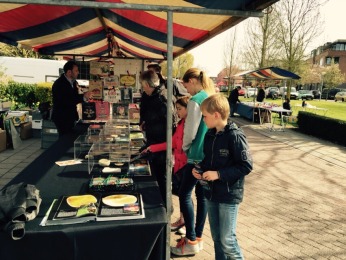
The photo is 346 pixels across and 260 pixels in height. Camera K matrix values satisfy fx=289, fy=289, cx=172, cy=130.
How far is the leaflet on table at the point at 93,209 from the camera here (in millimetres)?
1860

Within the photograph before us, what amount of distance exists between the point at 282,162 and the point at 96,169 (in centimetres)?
580

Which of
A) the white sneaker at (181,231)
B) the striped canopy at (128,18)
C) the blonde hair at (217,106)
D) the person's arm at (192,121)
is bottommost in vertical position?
the white sneaker at (181,231)

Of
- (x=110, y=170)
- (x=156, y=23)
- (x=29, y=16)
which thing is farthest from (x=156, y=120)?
(x=29, y=16)

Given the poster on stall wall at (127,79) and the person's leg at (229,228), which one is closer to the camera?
the person's leg at (229,228)

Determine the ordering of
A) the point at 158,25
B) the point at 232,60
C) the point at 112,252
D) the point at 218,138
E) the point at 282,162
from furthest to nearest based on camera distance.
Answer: the point at 232,60 → the point at 282,162 → the point at 158,25 → the point at 218,138 → the point at 112,252

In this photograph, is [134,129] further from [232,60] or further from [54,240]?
[232,60]

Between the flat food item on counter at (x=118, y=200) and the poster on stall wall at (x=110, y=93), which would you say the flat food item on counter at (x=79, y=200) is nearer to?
the flat food item on counter at (x=118, y=200)

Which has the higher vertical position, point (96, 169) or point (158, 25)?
point (158, 25)

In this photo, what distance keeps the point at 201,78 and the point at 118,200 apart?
150 centimetres

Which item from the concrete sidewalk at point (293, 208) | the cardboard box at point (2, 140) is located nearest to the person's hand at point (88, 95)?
the concrete sidewalk at point (293, 208)

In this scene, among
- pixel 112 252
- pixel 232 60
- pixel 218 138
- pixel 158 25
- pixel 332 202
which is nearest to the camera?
pixel 112 252

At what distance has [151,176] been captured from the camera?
271 centimetres

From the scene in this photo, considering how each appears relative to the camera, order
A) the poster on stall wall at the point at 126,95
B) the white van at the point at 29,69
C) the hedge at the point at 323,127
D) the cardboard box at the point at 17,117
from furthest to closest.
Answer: the white van at the point at 29,69
the hedge at the point at 323,127
the cardboard box at the point at 17,117
the poster on stall wall at the point at 126,95

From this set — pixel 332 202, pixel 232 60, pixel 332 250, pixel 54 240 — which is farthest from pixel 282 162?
pixel 232 60
